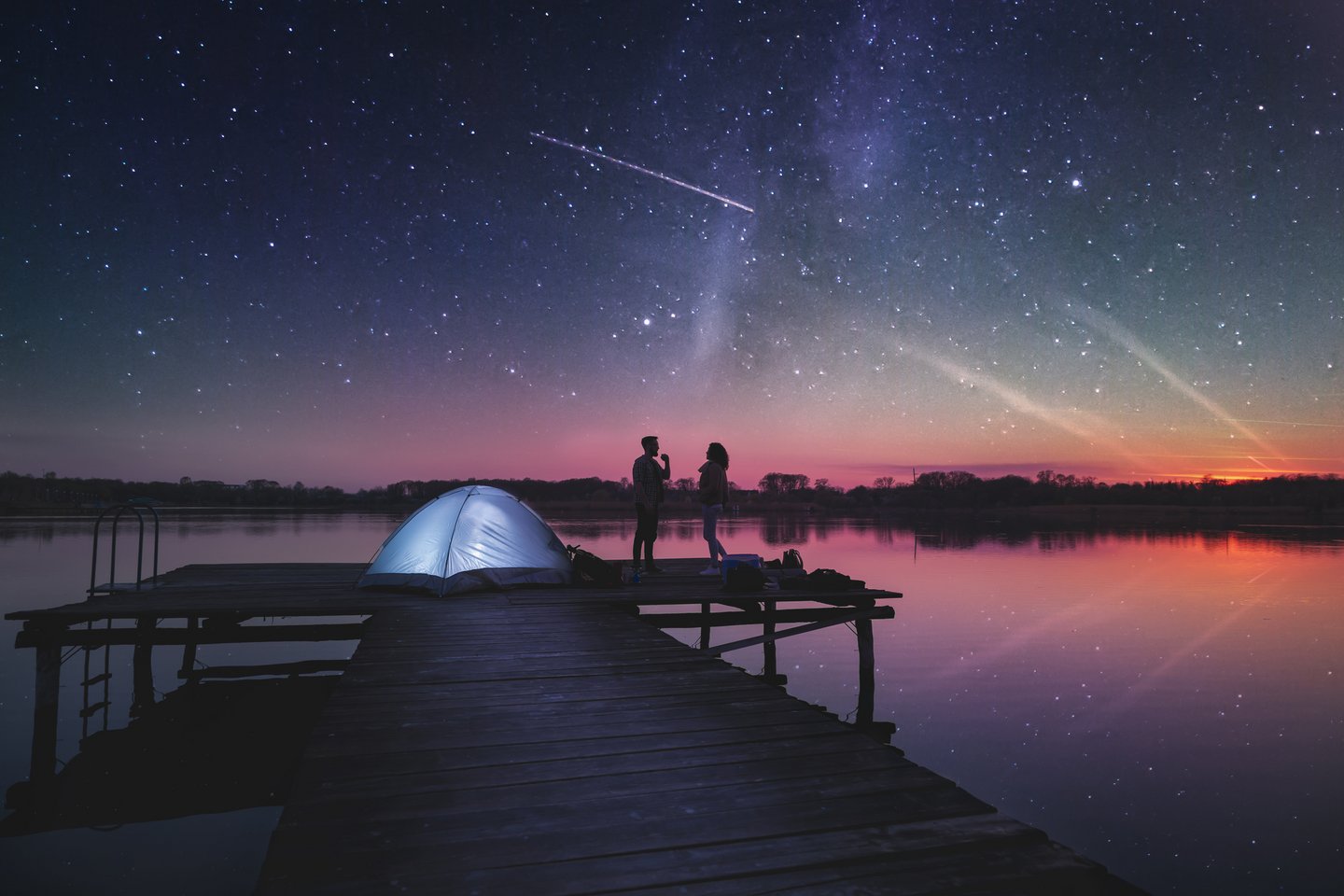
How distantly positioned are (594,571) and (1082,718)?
8785 millimetres

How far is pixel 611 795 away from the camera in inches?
134

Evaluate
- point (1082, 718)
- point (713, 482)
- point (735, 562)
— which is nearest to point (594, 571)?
point (735, 562)

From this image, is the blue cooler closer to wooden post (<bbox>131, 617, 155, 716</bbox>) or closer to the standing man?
the standing man

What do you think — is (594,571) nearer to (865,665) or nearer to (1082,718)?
(865,665)

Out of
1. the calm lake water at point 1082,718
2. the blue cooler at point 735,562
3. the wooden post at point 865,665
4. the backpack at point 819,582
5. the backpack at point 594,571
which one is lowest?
the calm lake water at point 1082,718

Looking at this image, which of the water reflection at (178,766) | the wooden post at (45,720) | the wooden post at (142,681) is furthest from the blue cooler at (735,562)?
the wooden post at (142,681)

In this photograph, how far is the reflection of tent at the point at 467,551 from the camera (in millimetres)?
10453

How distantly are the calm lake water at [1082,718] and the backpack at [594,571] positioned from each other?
5032 millimetres

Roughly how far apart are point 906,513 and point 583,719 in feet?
505

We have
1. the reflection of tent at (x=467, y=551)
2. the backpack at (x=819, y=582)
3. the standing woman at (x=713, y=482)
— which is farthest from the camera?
the standing woman at (x=713, y=482)

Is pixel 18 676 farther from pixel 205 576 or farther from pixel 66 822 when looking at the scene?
pixel 66 822

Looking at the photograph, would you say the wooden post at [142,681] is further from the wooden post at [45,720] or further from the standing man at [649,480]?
the standing man at [649,480]

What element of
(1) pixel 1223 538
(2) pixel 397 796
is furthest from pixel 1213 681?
(1) pixel 1223 538

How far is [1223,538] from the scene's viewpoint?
6225cm
